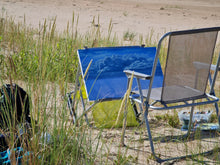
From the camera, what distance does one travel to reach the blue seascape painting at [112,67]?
10.1 feet

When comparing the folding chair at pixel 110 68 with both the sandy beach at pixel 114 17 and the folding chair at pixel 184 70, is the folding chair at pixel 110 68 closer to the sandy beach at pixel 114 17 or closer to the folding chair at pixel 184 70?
the folding chair at pixel 184 70

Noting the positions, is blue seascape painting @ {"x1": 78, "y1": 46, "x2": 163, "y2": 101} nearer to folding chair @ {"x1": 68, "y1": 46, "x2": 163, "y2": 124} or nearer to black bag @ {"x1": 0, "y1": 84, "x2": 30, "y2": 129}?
folding chair @ {"x1": 68, "y1": 46, "x2": 163, "y2": 124}

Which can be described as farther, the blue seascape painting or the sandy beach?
the sandy beach

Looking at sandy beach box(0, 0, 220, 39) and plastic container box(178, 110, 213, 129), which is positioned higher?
sandy beach box(0, 0, 220, 39)

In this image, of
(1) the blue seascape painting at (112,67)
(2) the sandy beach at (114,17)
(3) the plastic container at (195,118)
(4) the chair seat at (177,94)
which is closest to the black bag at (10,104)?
(1) the blue seascape painting at (112,67)

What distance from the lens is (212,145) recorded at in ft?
9.15

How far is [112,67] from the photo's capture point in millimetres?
3297

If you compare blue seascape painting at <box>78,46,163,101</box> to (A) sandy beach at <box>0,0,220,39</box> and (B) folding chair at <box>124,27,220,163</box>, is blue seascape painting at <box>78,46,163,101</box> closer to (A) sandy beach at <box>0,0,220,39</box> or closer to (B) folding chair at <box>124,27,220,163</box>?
(B) folding chair at <box>124,27,220,163</box>

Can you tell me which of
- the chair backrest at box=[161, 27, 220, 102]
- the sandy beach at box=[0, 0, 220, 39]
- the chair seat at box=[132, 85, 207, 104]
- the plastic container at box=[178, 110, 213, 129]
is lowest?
the plastic container at box=[178, 110, 213, 129]

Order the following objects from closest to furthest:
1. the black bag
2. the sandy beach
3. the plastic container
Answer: the black bag, the plastic container, the sandy beach

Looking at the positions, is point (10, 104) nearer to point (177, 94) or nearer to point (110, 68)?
point (177, 94)

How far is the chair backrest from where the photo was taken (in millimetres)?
2338

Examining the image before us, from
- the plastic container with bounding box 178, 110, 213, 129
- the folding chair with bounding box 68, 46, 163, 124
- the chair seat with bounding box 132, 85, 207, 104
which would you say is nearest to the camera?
the chair seat with bounding box 132, 85, 207, 104

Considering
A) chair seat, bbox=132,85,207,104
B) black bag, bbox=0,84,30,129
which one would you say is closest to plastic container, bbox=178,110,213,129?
chair seat, bbox=132,85,207,104
